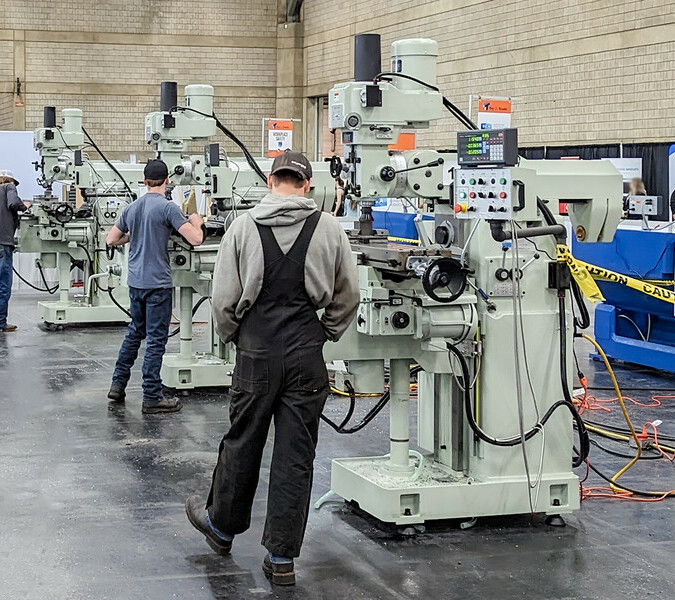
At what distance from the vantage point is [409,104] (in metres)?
5.24

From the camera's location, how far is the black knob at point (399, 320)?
484 cm

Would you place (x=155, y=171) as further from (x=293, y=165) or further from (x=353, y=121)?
(x=293, y=165)

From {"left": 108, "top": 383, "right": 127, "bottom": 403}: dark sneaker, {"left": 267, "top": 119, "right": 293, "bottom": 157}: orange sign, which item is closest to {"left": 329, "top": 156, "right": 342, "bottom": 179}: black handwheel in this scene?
{"left": 108, "top": 383, "right": 127, "bottom": 403}: dark sneaker

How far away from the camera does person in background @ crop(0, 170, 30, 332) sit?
431 inches

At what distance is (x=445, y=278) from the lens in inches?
179

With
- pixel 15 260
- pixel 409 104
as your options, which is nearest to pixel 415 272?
pixel 409 104

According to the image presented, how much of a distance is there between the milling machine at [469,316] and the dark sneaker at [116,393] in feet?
9.01

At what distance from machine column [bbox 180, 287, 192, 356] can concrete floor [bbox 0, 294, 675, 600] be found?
127cm

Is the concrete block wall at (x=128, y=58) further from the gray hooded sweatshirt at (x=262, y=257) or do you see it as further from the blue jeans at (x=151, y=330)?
the gray hooded sweatshirt at (x=262, y=257)

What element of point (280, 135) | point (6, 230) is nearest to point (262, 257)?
point (6, 230)

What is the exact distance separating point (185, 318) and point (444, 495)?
371cm

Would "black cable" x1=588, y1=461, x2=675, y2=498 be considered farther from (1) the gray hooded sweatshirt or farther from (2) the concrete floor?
(1) the gray hooded sweatshirt

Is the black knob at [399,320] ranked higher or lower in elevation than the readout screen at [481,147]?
lower

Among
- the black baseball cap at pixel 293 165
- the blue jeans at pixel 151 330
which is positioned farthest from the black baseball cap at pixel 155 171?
the black baseball cap at pixel 293 165
